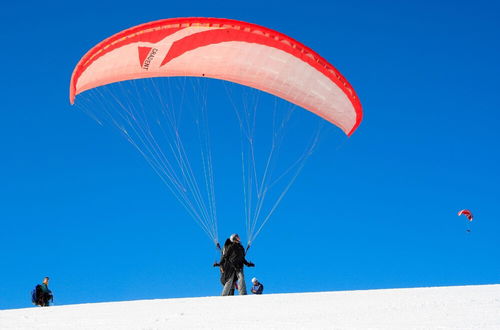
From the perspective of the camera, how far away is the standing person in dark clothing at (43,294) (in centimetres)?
1239

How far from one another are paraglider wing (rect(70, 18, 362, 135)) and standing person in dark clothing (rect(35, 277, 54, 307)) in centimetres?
399

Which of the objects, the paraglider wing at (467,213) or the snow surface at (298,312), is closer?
the snow surface at (298,312)

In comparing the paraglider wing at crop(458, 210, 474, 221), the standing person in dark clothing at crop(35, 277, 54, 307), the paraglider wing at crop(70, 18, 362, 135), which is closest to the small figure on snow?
the standing person in dark clothing at crop(35, 277, 54, 307)

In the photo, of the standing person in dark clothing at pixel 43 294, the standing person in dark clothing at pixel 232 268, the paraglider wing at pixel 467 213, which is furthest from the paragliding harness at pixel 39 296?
the paraglider wing at pixel 467 213

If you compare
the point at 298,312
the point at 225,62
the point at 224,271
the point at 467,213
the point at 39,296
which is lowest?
the point at 298,312

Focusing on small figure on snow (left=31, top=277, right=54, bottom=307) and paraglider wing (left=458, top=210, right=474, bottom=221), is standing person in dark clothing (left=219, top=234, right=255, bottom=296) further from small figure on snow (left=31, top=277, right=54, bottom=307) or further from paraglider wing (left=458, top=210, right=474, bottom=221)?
paraglider wing (left=458, top=210, right=474, bottom=221)

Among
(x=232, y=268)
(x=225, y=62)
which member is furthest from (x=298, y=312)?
(x=225, y=62)

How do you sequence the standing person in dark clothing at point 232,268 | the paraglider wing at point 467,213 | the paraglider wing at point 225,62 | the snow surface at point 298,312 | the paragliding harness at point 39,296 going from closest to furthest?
1. the snow surface at point 298,312
2. the standing person in dark clothing at point 232,268
3. the paraglider wing at point 225,62
4. the paragliding harness at point 39,296
5. the paraglider wing at point 467,213

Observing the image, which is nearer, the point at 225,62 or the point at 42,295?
the point at 225,62

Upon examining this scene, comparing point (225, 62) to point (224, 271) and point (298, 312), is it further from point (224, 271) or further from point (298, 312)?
point (298, 312)

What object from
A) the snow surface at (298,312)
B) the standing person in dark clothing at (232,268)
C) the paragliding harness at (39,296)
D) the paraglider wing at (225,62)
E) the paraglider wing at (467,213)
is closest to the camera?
the snow surface at (298,312)

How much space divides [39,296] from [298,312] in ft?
24.3

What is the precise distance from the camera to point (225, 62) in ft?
39.6

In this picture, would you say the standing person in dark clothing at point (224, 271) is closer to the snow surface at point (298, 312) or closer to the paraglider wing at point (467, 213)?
the snow surface at point (298, 312)
